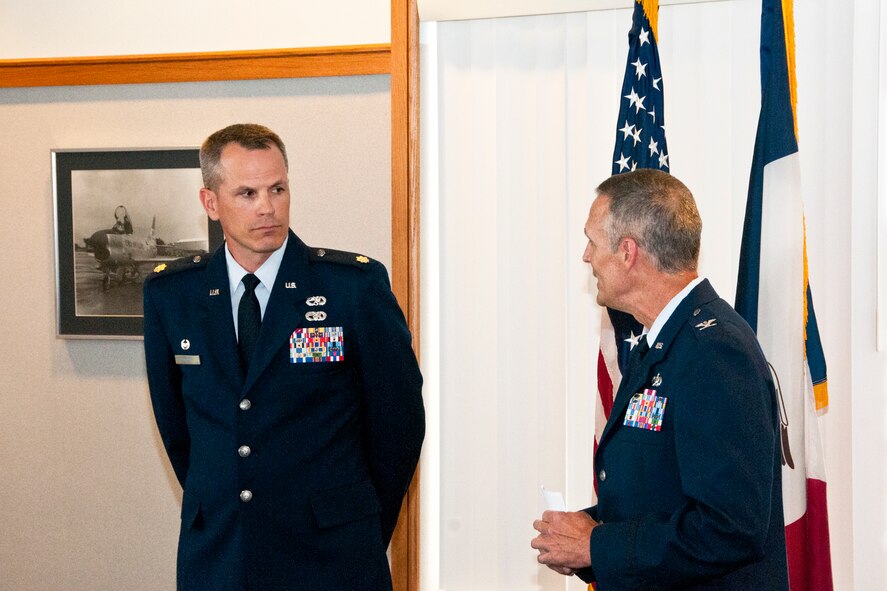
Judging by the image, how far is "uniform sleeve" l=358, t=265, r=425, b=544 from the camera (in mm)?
1975

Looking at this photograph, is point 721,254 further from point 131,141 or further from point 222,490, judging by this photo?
point 131,141

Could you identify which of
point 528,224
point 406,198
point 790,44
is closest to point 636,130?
point 790,44

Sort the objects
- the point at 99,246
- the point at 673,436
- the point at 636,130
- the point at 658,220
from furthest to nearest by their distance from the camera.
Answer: the point at 99,246, the point at 636,130, the point at 658,220, the point at 673,436

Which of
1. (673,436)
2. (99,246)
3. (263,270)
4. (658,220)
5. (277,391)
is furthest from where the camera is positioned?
(99,246)

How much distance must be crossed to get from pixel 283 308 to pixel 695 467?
0.99 meters

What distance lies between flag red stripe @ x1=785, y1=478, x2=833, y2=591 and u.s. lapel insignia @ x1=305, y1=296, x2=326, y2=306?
1.62 meters

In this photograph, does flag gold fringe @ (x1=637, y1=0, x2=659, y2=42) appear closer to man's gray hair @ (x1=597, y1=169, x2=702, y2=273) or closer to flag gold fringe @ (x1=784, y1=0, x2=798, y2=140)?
flag gold fringe @ (x1=784, y1=0, x2=798, y2=140)

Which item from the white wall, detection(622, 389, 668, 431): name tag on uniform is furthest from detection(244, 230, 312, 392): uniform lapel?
the white wall

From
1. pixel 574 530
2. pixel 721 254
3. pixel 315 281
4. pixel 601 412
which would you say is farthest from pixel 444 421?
pixel 574 530

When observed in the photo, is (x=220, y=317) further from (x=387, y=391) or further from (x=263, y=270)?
(x=387, y=391)

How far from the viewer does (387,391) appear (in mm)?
1992

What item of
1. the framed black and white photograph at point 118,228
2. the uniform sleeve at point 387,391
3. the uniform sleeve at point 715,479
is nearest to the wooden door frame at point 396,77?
the framed black and white photograph at point 118,228

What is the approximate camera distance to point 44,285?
3459mm

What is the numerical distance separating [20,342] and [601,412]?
7.91 ft
